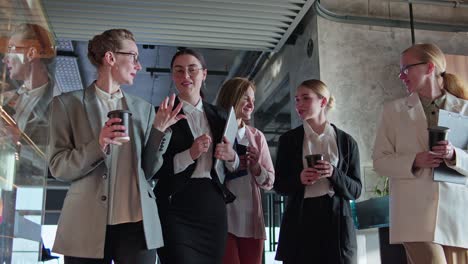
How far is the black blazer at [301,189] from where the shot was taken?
235 centimetres

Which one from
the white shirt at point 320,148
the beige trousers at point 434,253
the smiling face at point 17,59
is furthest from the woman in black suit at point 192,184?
the beige trousers at point 434,253

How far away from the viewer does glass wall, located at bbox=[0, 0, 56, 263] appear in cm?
172

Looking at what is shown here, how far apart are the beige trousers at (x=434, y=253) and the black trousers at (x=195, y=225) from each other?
0.76 metres

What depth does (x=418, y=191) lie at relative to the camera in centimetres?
211

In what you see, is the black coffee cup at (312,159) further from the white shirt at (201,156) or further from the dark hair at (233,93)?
the dark hair at (233,93)

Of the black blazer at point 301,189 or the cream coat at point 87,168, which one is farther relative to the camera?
the black blazer at point 301,189

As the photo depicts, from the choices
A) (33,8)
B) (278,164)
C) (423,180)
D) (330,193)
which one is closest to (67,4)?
(33,8)

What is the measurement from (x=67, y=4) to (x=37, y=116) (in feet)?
10.6

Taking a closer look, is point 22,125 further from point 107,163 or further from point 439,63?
point 439,63

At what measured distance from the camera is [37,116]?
1.97 meters

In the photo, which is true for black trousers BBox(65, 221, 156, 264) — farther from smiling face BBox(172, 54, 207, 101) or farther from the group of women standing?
smiling face BBox(172, 54, 207, 101)

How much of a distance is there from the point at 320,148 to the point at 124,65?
1095 millimetres

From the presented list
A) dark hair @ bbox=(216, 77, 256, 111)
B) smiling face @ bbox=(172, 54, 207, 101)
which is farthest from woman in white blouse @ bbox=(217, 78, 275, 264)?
smiling face @ bbox=(172, 54, 207, 101)

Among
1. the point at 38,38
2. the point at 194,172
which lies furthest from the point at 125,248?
the point at 38,38
